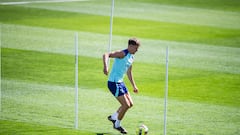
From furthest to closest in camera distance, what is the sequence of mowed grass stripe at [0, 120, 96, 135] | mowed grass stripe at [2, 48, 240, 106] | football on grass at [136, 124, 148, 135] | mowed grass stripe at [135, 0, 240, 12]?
mowed grass stripe at [135, 0, 240, 12], mowed grass stripe at [2, 48, 240, 106], mowed grass stripe at [0, 120, 96, 135], football on grass at [136, 124, 148, 135]

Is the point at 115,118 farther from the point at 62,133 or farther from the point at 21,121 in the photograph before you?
the point at 21,121

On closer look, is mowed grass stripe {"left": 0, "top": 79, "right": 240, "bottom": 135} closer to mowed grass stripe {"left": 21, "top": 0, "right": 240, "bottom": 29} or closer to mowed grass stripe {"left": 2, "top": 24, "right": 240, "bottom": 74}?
mowed grass stripe {"left": 2, "top": 24, "right": 240, "bottom": 74}

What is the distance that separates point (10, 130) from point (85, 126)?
168 cm

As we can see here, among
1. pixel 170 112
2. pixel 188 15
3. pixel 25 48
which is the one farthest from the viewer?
pixel 188 15

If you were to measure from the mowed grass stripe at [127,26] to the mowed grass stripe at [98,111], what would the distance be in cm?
954

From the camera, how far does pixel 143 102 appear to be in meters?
20.6

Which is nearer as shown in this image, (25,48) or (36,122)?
(36,122)

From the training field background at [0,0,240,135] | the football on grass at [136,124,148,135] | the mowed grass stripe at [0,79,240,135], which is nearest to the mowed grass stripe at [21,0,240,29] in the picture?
the training field background at [0,0,240,135]

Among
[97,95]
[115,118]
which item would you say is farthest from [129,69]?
[97,95]

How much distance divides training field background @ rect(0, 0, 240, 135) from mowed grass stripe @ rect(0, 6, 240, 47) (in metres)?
0.04

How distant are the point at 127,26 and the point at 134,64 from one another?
7638mm

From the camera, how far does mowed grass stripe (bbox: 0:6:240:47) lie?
30.8 metres

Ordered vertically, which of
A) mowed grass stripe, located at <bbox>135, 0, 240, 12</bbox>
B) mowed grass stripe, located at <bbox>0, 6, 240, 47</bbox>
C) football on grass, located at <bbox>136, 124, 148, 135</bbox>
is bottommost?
football on grass, located at <bbox>136, 124, 148, 135</bbox>

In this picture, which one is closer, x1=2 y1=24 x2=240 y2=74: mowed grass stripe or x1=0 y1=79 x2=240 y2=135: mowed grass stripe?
x1=0 y1=79 x2=240 y2=135: mowed grass stripe
